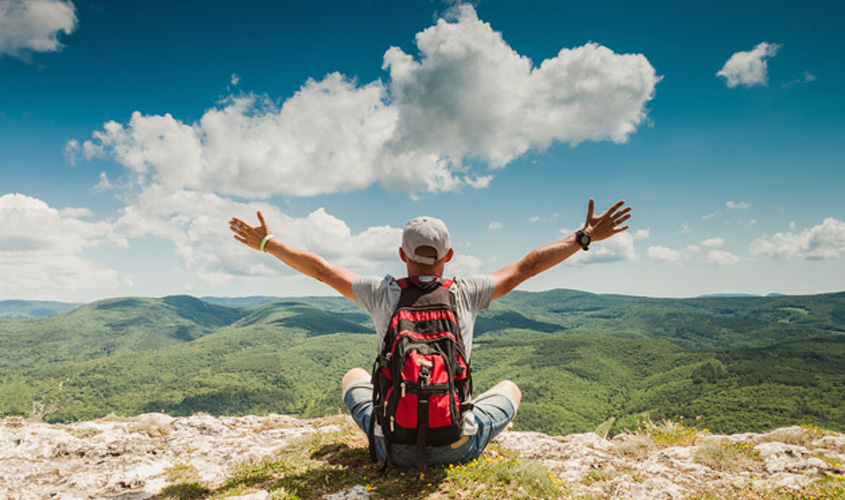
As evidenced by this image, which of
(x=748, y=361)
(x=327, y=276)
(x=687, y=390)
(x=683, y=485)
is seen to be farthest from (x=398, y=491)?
(x=748, y=361)

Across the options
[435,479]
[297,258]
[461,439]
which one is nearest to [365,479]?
[435,479]

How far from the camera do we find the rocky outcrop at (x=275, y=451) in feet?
15.5

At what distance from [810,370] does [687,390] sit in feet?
194

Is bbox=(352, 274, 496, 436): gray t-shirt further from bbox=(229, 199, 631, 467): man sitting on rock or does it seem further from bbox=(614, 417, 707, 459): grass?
bbox=(614, 417, 707, 459): grass

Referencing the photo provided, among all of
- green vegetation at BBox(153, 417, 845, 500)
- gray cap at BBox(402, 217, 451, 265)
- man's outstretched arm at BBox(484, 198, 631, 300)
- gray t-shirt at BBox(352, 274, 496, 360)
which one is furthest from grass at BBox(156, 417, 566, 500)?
gray cap at BBox(402, 217, 451, 265)

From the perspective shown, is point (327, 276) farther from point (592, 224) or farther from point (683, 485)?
point (683, 485)

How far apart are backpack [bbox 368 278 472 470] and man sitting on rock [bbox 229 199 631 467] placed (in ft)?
0.42

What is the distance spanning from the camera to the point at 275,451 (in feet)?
19.2

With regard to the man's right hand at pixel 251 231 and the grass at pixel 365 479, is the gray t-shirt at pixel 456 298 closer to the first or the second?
the grass at pixel 365 479

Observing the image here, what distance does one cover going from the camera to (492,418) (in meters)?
4.40

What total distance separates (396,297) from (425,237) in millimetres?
703

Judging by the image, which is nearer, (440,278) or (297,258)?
(440,278)

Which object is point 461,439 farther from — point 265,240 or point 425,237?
point 265,240

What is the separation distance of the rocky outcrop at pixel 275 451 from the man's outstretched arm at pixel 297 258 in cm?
224
